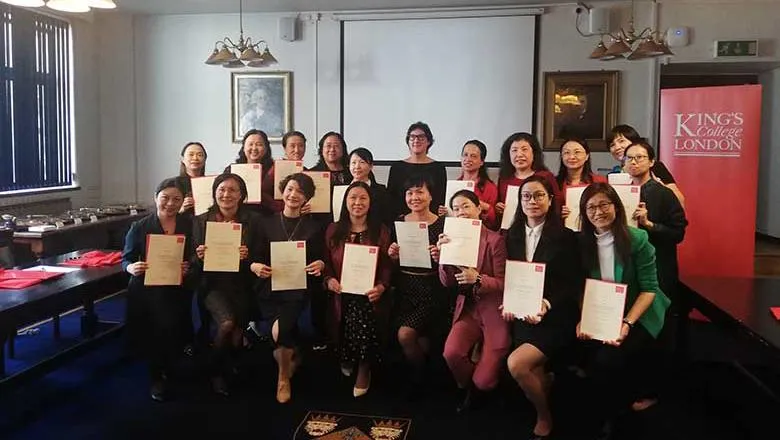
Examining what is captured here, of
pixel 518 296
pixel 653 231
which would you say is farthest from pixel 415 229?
pixel 653 231

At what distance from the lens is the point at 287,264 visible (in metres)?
3.37

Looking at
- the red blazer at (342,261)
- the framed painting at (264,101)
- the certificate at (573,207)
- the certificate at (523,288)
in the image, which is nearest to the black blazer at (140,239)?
the red blazer at (342,261)

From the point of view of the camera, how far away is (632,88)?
6375mm

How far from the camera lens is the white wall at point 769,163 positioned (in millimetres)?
7455

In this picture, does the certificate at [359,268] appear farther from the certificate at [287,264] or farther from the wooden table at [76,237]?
the wooden table at [76,237]

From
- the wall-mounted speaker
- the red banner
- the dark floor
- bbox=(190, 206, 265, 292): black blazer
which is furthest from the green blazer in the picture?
the wall-mounted speaker

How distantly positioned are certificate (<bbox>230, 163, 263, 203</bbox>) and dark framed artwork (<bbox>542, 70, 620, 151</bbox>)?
363 cm

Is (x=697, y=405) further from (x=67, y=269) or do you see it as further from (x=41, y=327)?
(x=41, y=327)

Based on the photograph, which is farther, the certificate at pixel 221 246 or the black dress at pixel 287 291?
the black dress at pixel 287 291

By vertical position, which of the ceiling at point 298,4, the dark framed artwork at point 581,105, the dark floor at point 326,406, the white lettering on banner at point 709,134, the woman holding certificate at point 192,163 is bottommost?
the dark floor at point 326,406

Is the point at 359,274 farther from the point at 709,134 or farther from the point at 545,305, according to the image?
the point at 709,134

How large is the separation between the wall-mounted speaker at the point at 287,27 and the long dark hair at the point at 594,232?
472 centimetres

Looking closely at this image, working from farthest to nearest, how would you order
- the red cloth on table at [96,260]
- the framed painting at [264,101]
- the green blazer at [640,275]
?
the framed painting at [264,101] → the red cloth on table at [96,260] → the green blazer at [640,275]

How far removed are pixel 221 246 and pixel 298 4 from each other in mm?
3928
